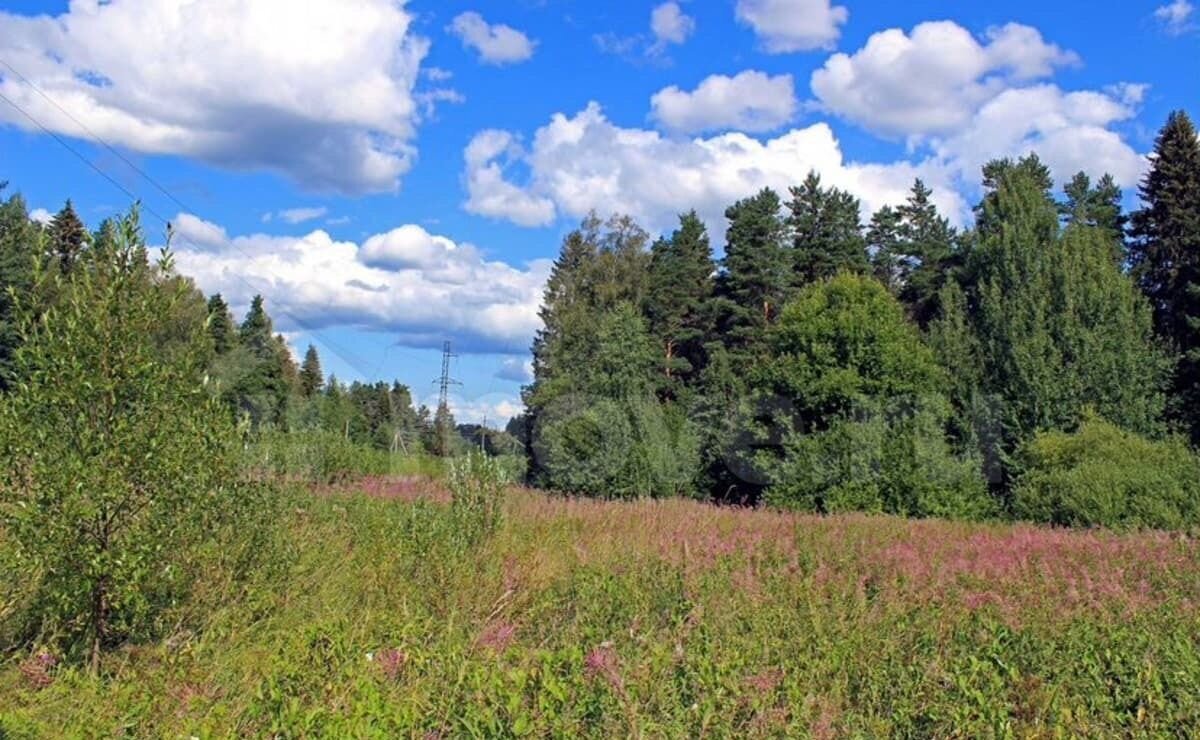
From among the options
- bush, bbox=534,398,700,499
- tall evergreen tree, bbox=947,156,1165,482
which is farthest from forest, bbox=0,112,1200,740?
bush, bbox=534,398,700,499

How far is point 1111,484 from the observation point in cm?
1605

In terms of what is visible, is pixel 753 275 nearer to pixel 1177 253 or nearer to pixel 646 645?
pixel 1177 253

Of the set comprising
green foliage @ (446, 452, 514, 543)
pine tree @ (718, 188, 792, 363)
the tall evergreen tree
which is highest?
pine tree @ (718, 188, 792, 363)

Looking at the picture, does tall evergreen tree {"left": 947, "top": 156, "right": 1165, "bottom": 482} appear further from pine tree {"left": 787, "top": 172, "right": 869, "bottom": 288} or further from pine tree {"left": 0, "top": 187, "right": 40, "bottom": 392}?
pine tree {"left": 0, "top": 187, "right": 40, "bottom": 392}

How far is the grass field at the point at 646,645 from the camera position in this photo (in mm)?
3975

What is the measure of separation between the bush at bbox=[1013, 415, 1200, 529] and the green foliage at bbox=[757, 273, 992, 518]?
261 centimetres

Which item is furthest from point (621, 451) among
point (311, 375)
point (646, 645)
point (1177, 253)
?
point (311, 375)

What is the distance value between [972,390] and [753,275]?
12841mm

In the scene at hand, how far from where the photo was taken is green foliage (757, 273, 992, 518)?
72.5 ft

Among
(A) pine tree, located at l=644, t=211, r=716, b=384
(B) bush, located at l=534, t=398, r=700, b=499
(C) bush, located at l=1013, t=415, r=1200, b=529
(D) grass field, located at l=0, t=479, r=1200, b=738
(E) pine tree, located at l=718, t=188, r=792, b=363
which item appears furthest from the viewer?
(A) pine tree, located at l=644, t=211, r=716, b=384

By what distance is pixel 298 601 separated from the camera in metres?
6.72

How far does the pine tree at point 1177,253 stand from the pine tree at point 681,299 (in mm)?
18248

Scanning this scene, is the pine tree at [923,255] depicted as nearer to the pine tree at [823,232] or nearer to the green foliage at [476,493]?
the pine tree at [823,232]

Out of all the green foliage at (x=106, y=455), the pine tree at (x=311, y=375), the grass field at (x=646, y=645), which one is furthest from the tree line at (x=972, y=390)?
the pine tree at (x=311, y=375)
